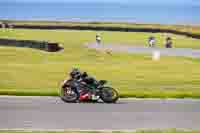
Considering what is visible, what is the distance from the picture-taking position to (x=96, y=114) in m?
17.5

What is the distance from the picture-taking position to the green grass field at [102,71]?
25578 millimetres

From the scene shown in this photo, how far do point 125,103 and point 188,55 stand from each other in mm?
28407

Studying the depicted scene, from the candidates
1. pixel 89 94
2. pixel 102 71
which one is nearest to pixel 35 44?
pixel 102 71

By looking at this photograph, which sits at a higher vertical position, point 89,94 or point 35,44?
point 35,44

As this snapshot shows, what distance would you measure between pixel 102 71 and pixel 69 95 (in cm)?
1535

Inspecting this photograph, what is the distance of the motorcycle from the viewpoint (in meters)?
19.9

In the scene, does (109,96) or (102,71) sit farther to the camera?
(102,71)

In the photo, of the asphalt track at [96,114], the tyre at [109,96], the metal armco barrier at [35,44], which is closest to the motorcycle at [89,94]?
the tyre at [109,96]

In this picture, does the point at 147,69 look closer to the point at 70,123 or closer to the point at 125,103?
the point at 125,103

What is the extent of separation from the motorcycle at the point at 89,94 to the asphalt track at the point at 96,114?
266 mm

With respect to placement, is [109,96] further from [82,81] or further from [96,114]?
[96,114]

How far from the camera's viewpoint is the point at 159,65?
39.3m

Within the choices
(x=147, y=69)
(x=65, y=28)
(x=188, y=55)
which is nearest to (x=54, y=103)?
(x=147, y=69)

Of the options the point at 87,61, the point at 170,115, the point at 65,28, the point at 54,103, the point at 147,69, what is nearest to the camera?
the point at 170,115
